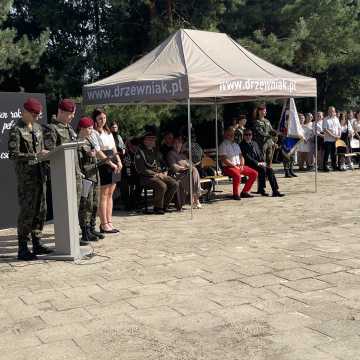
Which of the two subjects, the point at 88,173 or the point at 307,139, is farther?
the point at 307,139

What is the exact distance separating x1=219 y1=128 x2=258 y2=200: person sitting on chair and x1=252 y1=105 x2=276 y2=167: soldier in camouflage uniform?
99cm

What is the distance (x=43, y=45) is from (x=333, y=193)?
8.24 meters

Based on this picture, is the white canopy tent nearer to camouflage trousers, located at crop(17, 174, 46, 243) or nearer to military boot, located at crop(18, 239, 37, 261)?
camouflage trousers, located at crop(17, 174, 46, 243)

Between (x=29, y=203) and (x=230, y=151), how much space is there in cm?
549

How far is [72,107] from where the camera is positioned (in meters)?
6.66

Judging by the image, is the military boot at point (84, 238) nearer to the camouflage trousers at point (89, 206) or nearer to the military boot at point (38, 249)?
the camouflage trousers at point (89, 206)

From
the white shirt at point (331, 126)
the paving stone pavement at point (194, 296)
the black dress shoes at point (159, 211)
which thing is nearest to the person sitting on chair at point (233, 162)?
the black dress shoes at point (159, 211)

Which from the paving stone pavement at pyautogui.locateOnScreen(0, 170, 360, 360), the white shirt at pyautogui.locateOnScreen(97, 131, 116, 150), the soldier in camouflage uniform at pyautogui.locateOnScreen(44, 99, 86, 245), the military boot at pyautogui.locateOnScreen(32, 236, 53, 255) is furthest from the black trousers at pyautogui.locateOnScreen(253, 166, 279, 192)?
the military boot at pyautogui.locateOnScreen(32, 236, 53, 255)

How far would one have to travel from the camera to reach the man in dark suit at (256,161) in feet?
37.7

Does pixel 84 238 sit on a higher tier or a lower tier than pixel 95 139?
lower

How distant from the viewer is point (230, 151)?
36.7 ft

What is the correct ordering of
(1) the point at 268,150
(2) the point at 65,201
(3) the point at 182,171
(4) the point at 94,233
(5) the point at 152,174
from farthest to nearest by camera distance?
(1) the point at 268,150
(3) the point at 182,171
(5) the point at 152,174
(4) the point at 94,233
(2) the point at 65,201

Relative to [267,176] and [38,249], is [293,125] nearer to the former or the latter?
[267,176]

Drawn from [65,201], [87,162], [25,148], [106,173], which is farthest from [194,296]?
[106,173]
